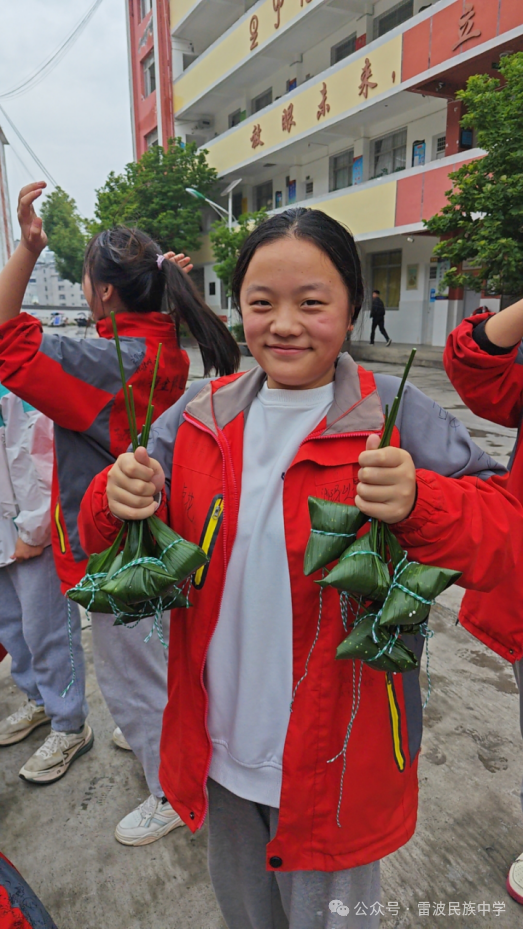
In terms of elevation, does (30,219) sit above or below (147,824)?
above

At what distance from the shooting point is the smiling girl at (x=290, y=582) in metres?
0.90

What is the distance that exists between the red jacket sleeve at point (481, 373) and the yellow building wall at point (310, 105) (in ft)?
38.5

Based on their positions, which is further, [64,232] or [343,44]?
[64,232]

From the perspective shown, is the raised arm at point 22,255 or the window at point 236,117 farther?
the window at point 236,117

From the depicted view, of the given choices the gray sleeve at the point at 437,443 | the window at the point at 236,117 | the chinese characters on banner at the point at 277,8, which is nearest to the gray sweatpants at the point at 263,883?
the gray sleeve at the point at 437,443

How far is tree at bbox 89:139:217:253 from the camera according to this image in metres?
18.7

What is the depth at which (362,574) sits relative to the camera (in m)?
0.72

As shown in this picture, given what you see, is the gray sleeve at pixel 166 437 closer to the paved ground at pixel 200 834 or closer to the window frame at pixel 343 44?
the paved ground at pixel 200 834

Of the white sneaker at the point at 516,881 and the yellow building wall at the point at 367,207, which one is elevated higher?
the yellow building wall at the point at 367,207

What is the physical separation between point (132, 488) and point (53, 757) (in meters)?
1.46

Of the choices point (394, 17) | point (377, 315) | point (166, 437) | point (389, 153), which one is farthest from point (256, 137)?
point (166, 437)

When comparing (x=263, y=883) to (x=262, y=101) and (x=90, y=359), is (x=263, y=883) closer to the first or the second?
(x=90, y=359)

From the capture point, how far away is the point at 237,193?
1984cm

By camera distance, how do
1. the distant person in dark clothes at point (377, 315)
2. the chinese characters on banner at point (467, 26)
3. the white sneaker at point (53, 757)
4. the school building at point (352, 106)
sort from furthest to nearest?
1. the distant person in dark clothes at point (377, 315)
2. the school building at point (352, 106)
3. the chinese characters on banner at point (467, 26)
4. the white sneaker at point (53, 757)
